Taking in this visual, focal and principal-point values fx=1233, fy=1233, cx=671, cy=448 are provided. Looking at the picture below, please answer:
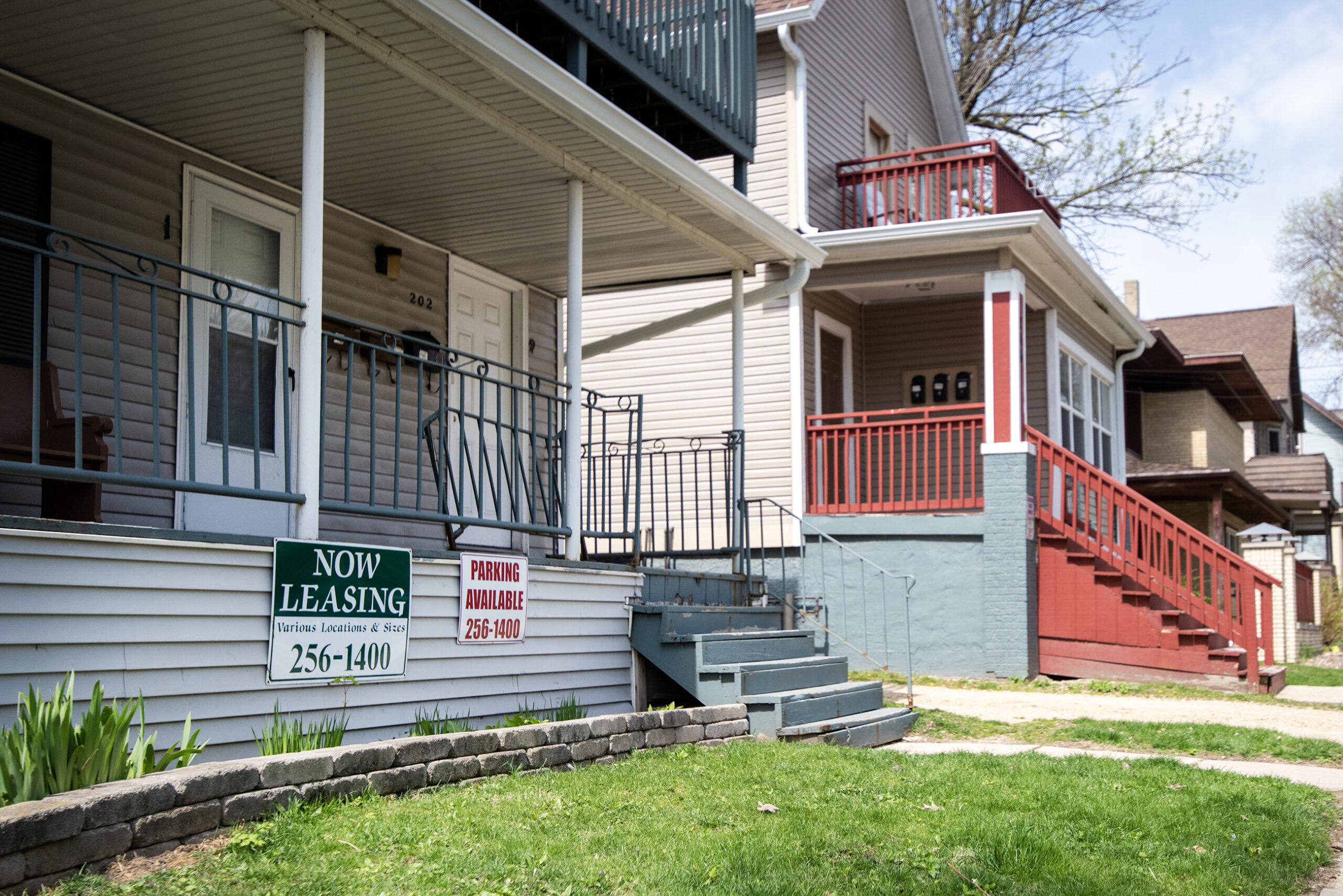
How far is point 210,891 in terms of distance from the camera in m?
3.43

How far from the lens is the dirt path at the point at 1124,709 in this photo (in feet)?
29.3

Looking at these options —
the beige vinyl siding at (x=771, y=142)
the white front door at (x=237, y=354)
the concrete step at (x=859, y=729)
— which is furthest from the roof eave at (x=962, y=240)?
the white front door at (x=237, y=354)

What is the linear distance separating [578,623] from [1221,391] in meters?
22.3

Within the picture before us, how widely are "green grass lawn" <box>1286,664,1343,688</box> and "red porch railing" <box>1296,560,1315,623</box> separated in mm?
4506

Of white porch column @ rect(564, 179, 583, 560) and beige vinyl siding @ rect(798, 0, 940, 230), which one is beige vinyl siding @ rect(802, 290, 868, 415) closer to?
beige vinyl siding @ rect(798, 0, 940, 230)

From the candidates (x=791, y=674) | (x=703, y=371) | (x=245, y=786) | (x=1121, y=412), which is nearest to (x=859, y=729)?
(x=791, y=674)

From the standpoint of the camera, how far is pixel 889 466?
1364 centimetres

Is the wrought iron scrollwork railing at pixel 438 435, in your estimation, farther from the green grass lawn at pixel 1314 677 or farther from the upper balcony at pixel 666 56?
the green grass lawn at pixel 1314 677

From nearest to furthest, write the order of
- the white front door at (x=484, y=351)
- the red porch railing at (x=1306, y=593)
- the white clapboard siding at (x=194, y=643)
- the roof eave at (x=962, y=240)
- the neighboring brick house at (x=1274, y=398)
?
the white clapboard siding at (x=194, y=643) → the white front door at (x=484, y=351) → the roof eave at (x=962, y=240) → the red porch railing at (x=1306, y=593) → the neighboring brick house at (x=1274, y=398)

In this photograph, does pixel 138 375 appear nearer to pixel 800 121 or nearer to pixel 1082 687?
pixel 1082 687

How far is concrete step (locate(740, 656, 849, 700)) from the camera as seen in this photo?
289 inches

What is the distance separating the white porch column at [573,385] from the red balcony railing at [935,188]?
6444 millimetres

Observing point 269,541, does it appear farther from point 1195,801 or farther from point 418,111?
point 1195,801

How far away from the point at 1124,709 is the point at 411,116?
6980mm
